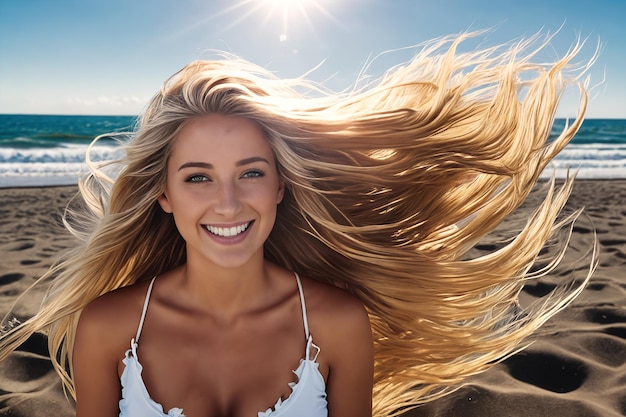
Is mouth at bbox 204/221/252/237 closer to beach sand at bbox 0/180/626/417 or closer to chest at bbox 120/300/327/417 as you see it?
chest at bbox 120/300/327/417

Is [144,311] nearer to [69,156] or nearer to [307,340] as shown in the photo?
[307,340]

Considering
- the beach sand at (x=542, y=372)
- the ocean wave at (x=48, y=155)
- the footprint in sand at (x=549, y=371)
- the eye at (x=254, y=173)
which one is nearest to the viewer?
the eye at (x=254, y=173)

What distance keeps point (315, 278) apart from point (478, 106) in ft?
3.42

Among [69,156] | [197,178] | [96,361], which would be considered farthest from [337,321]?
[69,156]

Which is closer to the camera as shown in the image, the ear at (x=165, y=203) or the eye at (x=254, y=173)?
the eye at (x=254, y=173)

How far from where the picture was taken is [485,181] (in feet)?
9.19

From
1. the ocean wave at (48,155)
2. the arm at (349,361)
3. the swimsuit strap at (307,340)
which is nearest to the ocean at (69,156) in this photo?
the ocean wave at (48,155)

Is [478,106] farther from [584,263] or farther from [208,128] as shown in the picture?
[584,263]

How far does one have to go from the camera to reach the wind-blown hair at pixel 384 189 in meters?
2.35

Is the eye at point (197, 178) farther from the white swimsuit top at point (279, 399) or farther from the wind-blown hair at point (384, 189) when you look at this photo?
the white swimsuit top at point (279, 399)

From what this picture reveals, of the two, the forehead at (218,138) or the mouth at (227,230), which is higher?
the forehead at (218,138)

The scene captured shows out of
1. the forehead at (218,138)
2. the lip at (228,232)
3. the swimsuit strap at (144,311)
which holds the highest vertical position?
the forehead at (218,138)

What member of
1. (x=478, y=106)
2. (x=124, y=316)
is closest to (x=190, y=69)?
(x=124, y=316)

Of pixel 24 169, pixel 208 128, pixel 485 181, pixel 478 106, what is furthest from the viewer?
pixel 24 169
